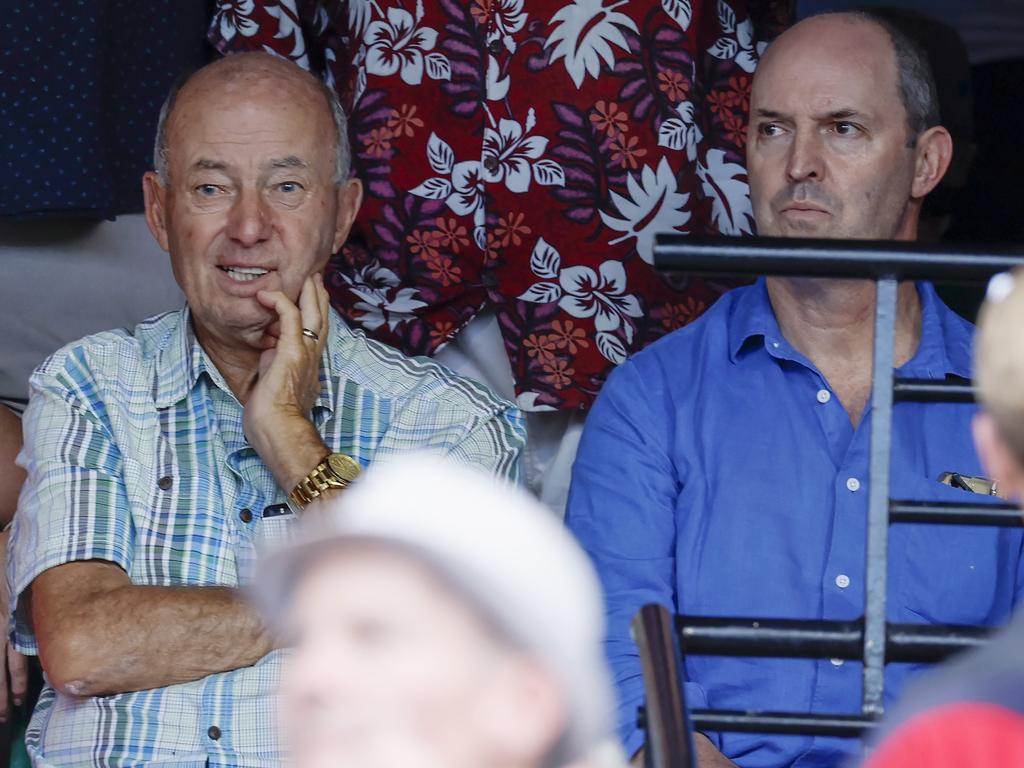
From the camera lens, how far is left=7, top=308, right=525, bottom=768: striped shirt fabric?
2.32 metres

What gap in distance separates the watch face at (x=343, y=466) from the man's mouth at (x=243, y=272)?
362 mm

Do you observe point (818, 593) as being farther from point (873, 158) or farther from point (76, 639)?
point (76, 639)

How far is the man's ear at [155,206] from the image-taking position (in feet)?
8.87

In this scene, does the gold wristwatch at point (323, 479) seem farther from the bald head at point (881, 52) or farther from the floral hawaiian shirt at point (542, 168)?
the bald head at point (881, 52)

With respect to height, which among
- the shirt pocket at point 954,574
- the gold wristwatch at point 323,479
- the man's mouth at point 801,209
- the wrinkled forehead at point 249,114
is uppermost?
the wrinkled forehead at point 249,114

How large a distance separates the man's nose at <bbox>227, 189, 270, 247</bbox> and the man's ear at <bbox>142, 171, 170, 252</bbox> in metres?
0.18

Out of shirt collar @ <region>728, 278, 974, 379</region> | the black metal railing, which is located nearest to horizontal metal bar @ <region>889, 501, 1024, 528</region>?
the black metal railing

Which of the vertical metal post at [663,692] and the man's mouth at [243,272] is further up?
the man's mouth at [243,272]

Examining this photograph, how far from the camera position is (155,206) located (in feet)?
8.96

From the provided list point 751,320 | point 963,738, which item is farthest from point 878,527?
point 751,320

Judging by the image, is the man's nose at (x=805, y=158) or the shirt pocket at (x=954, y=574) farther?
the man's nose at (x=805, y=158)

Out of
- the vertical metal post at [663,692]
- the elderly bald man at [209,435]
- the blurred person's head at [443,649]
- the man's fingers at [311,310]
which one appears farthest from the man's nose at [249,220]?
the blurred person's head at [443,649]

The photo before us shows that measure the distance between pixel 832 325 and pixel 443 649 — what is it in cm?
167

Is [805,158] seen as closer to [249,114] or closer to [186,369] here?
[249,114]
